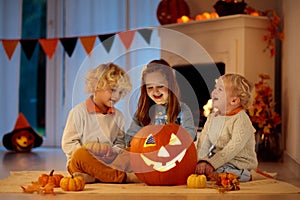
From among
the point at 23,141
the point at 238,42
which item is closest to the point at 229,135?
the point at 238,42

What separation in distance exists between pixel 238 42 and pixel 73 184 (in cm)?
235

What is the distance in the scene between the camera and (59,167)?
4289mm

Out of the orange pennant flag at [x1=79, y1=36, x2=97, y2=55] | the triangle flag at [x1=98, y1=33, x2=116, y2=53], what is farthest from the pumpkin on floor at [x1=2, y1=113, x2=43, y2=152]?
the triangle flag at [x1=98, y1=33, x2=116, y2=53]

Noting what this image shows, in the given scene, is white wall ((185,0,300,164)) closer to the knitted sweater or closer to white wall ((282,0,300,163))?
white wall ((282,0,300,163))

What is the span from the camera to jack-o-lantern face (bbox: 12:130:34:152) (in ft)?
18.1

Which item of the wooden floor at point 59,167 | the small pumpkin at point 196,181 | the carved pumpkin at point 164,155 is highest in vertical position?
the carved pumpkin at point 164,155

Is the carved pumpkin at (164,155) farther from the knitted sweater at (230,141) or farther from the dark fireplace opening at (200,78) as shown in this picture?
the dark fireplace opening at (200,78)

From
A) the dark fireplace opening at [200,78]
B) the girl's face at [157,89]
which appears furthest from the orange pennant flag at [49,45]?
the girl's face at [157,89]

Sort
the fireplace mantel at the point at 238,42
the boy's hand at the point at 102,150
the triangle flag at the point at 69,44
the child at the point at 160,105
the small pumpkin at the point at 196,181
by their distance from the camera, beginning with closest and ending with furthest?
the small pumpkin at the point at 196,181 < the boy's hand at the point at 102,150 < the child at the point at 160,105 < the fireplace mantel at the point at 238,42 < the triangle flag at the point at 69,44

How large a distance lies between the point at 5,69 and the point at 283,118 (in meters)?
2.67

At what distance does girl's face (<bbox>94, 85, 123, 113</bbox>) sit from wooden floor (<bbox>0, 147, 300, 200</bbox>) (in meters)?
0.65

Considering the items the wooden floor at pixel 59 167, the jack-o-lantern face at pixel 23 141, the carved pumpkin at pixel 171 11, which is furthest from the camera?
the jack-o-lantern face at pixel 23 141

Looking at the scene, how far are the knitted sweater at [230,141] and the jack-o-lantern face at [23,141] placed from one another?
2454 mm

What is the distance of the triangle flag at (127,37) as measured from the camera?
5570 mm
